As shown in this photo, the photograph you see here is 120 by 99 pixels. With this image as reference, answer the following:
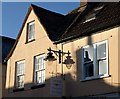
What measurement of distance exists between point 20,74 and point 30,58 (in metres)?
1.45

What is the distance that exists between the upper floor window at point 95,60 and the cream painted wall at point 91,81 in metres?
0.23

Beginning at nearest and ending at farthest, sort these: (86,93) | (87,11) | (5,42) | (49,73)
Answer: (86,93), (49,73), (87,11), (5,42)

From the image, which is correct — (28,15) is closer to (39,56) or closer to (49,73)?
(39,56)

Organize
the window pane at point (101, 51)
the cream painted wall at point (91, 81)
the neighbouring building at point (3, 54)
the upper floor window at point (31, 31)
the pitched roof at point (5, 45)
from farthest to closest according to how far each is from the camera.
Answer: the pitched roof at point (5, 45), the neighbouring building at point (3, 54), the upper floor window at point (31, 31), the window pane at point (101, 51), the cream painted wall at point (91, 81)

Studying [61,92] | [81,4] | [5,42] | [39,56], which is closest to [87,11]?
[81,4]

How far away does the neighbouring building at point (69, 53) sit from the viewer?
17062mm

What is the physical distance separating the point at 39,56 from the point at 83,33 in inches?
148

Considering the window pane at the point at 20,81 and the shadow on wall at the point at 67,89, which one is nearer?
the shadow on wall at the point at 67,89

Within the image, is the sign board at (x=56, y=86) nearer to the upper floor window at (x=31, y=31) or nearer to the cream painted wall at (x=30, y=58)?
the cream painted wall at (x=30, y=58)

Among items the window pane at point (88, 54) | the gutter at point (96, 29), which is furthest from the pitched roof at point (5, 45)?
the window pane at point (88, 54)

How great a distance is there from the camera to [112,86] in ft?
53.8

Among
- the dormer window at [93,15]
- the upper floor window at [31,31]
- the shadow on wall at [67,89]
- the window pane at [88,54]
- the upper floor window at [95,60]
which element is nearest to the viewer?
the shadow on wall at [67,89]

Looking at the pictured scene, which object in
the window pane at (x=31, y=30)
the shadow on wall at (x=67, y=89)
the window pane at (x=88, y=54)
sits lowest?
the shadow on wall at (x=67, y=89)

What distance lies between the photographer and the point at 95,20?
1953 centimetres
